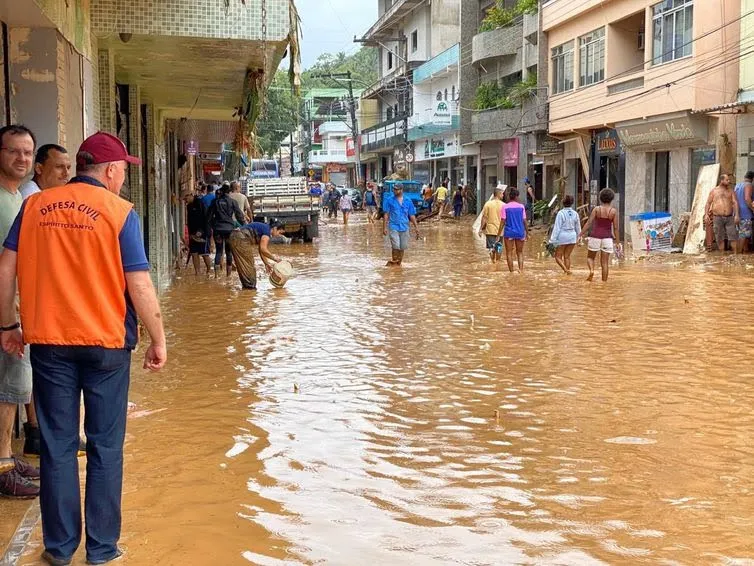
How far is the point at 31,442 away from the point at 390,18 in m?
54.6

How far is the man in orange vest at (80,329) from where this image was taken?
3.84 meters

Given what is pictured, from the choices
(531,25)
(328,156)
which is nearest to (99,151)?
(531,25)

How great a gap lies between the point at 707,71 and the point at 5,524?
21.5 metres

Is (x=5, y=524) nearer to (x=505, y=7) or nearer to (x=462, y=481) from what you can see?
(x=462, y=481)

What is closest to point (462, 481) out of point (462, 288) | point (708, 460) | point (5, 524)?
point (708, 460)

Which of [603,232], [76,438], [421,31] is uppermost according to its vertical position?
[421,31]

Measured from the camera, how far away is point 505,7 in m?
42.7

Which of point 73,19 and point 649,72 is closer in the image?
point 73,19

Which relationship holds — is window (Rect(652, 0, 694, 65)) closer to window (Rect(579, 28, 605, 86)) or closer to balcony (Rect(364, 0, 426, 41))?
window (Rect(579, 28, 605, 86))

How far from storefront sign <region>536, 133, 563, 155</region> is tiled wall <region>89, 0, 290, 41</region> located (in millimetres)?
27265

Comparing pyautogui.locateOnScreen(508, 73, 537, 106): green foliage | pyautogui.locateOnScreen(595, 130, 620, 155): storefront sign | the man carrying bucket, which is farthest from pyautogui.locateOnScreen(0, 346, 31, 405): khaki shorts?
pyautogui.locateOnScreen(508, 73, 537, 106): green foliage

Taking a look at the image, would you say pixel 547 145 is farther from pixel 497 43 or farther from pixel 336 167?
pixel 336 167

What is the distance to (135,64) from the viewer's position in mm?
12109

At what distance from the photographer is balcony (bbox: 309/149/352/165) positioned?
8388 cm
